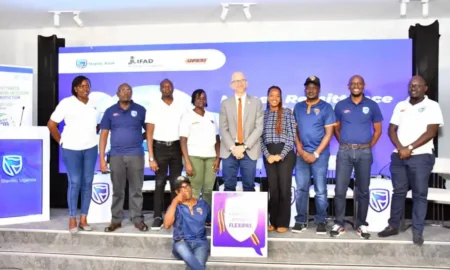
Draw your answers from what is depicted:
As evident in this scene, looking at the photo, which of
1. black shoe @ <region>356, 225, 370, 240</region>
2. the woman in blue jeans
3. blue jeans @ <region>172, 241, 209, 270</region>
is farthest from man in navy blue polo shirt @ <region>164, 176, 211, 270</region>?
black shoe @ <region>356, 225, 370, 240</region>

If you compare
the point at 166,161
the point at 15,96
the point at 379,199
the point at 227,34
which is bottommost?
the point at 379,199

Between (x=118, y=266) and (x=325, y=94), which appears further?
(x=325, y=94)

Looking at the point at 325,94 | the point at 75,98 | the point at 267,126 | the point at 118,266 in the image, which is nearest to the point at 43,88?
the point at 75,98

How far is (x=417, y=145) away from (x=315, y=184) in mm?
917

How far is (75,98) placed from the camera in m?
3.80

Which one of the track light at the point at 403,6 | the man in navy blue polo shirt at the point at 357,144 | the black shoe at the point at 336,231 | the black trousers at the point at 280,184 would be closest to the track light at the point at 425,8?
the track light at the point at 403,6

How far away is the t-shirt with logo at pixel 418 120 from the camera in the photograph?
346 cm

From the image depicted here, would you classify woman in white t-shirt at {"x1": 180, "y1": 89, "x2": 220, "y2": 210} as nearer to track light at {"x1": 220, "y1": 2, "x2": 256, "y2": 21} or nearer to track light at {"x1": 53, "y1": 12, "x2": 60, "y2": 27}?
track light at {"x1": 220, "y1": 2, "x2": 256, "y2": 21}

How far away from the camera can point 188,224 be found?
3312 mm

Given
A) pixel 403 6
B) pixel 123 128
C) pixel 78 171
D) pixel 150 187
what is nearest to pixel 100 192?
pixel 150 187

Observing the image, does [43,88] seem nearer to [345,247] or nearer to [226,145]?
[226,145]

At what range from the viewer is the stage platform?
3.38 metres

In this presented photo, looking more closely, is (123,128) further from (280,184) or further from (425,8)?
(425,8)

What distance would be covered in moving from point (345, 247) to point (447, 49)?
3.08m
